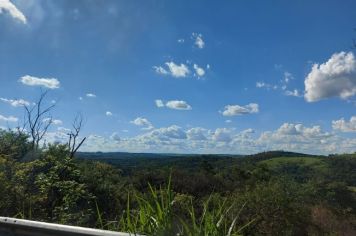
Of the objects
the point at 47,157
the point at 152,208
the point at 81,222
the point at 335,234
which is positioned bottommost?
the point at 335,234

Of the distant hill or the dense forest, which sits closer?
the dense forest

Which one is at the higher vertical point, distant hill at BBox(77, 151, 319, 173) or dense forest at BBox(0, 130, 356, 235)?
distant hill at BBox(77, 151, 319, 173)

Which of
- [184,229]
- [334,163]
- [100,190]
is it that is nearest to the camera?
[184,229]

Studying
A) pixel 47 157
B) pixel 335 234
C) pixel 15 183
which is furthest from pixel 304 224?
pixel 15 183

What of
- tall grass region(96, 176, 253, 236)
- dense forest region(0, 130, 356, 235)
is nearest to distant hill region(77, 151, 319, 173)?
dense forest region(0, 130, 356, 235)

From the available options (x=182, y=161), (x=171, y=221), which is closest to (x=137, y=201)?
(x=171, y=221)

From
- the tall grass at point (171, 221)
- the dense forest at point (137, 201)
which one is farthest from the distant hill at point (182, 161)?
the tall grass at point (171, 221)

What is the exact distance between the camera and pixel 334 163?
96.3 metres

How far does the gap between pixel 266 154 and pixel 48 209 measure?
112 m

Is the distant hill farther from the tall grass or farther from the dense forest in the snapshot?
the tall grass

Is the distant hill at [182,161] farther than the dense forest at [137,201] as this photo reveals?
Yes

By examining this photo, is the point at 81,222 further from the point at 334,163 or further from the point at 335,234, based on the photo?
the point at 334,163

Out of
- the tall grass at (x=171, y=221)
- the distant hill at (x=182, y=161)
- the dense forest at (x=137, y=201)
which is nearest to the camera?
the tall grass at (x=171, y=221)

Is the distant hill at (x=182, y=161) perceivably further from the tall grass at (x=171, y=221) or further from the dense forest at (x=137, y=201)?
the tall grass at (x=171, y=221)
